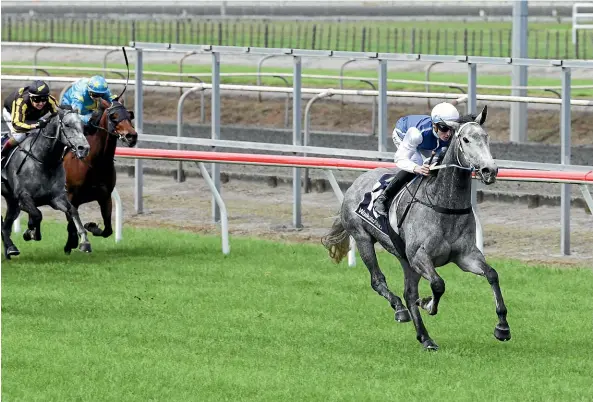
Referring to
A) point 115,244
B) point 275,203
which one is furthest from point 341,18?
point 115,244

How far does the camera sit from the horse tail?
1160 cm

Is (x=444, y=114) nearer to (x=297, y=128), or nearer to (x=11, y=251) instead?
(x=11, y=251)

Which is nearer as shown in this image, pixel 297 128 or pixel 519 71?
pixel 297 128

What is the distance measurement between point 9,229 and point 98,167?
→ 909mm

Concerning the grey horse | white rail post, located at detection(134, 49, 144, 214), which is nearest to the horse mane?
Answer: the grey horse

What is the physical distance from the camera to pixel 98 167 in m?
14.2

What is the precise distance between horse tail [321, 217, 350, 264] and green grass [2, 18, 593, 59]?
50.8 ft

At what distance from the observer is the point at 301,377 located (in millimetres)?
9094

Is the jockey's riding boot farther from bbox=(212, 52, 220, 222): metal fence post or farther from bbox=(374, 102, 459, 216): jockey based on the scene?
bbox=(374, 102, 459, 216): jockey

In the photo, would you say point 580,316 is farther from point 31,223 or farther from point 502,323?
point 31,223

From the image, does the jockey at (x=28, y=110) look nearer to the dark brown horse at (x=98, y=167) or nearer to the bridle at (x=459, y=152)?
the dark brown horse at (x=98, y=167)

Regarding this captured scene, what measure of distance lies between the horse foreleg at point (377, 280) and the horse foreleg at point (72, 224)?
124 inches

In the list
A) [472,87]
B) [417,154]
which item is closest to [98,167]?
[472,87]

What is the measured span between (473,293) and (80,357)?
3.45 meters
